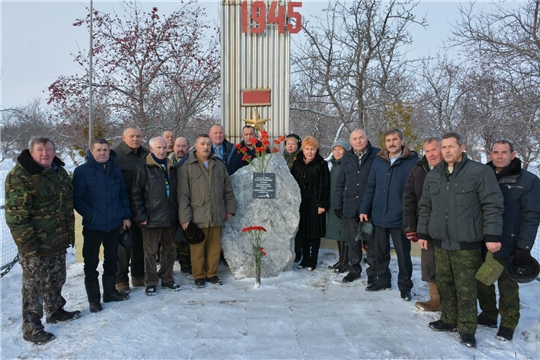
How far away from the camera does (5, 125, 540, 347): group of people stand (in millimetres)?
3254

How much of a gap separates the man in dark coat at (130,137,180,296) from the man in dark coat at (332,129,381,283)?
2243 millimetres

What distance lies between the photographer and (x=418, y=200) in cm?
393

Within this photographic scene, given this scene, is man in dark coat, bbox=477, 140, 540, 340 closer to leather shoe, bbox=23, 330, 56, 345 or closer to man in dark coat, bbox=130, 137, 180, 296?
man in dark coat, bbox=130, 137, 180, 296

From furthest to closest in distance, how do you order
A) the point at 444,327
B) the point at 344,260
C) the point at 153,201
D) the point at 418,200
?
the point at 344,260
the point at 153,201
the point at 418,200
the point at 444,327

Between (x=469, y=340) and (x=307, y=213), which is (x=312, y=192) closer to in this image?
(x=307, y=213)

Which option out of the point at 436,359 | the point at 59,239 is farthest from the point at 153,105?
the point at 436,359

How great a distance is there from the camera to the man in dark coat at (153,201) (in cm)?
434

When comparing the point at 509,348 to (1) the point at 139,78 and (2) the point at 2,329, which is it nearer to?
(2) the point at 2,329

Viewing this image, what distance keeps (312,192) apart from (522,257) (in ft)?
9.02

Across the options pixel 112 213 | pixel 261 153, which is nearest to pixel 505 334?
pixel 261 153

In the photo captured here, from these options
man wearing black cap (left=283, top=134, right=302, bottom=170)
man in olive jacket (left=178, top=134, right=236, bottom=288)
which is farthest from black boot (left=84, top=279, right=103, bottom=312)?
man wearing black cap (left=283, top=134, right=302, bottom=170)

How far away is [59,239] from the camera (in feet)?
11.5

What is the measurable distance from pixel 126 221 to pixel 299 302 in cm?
221

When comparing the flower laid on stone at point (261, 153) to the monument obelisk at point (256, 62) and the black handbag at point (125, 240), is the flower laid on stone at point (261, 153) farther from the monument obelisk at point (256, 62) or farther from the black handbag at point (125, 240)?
the black handbag at point (125, 240)
